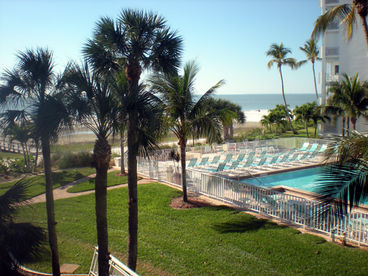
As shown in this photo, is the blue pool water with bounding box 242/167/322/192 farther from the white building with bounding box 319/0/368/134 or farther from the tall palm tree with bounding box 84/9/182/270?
the white building with bounding box 319/0/368/134

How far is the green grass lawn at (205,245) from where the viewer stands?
6.61 metres

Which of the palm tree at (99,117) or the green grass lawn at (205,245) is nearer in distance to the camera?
the palm tree at (99,117)

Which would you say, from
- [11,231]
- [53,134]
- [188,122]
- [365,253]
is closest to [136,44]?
[53,134]

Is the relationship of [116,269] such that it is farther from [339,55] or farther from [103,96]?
[339,55]

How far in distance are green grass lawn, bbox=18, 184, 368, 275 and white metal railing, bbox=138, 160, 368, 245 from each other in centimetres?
52

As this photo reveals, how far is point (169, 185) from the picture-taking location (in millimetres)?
14305

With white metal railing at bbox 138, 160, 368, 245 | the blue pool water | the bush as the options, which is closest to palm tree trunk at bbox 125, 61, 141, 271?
white metal railing at bbox 138, 160, 368, 245

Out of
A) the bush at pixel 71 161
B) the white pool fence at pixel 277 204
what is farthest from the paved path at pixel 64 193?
the bush at pixel 71 161

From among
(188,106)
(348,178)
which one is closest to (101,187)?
(348,178)

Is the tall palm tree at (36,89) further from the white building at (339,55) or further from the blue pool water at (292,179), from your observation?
the white building at (339,55)

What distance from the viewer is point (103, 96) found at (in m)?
5.45

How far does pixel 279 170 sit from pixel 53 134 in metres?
13.9

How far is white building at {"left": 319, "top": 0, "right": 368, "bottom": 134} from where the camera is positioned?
27750 millimetres

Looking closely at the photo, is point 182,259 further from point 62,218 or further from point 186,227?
point 62,218
